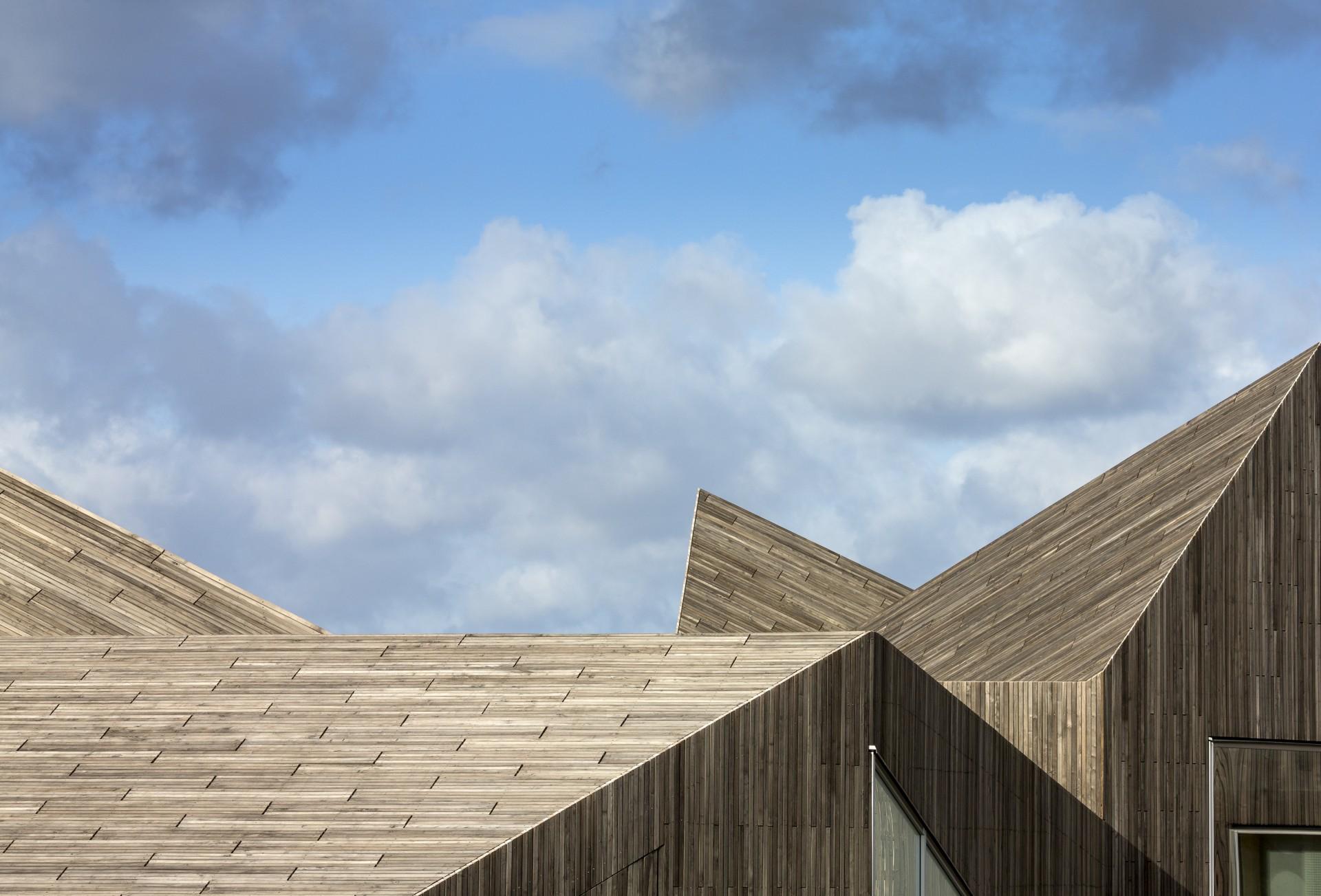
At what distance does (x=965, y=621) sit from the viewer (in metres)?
13.5

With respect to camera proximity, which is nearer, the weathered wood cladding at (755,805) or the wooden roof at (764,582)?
the weathered wood cladding at (755,805)

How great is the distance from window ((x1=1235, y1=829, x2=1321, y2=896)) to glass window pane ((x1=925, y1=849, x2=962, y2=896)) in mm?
2766

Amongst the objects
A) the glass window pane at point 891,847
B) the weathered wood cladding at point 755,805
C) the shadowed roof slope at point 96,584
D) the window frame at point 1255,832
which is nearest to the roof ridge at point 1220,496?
the window frame at point 1255,832

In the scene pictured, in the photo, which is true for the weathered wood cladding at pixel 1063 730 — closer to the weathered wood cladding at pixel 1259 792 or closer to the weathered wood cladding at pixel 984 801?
the weathered wood cladding at pixel 984 801

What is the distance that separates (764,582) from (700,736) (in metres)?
9.60

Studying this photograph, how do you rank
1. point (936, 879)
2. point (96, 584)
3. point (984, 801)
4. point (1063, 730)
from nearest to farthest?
point (936, 879) < point (984, 801) < point (1063, 730) < point (96, 584)

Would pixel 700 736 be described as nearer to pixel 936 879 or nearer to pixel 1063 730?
pixel 936 879

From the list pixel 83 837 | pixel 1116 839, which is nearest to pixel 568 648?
pixel 83 837

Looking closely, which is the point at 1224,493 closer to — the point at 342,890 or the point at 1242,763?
A: the point at 1242,763

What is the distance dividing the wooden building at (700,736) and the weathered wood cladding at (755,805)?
0.04ft

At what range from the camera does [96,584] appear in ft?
38.5

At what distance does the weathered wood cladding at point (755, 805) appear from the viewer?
24.2ft

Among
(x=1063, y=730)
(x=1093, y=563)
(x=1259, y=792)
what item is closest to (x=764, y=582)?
(x=1093, y=563)

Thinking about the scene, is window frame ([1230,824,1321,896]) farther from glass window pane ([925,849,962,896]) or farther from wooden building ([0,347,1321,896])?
glass window pane ([925,849,962,896])
